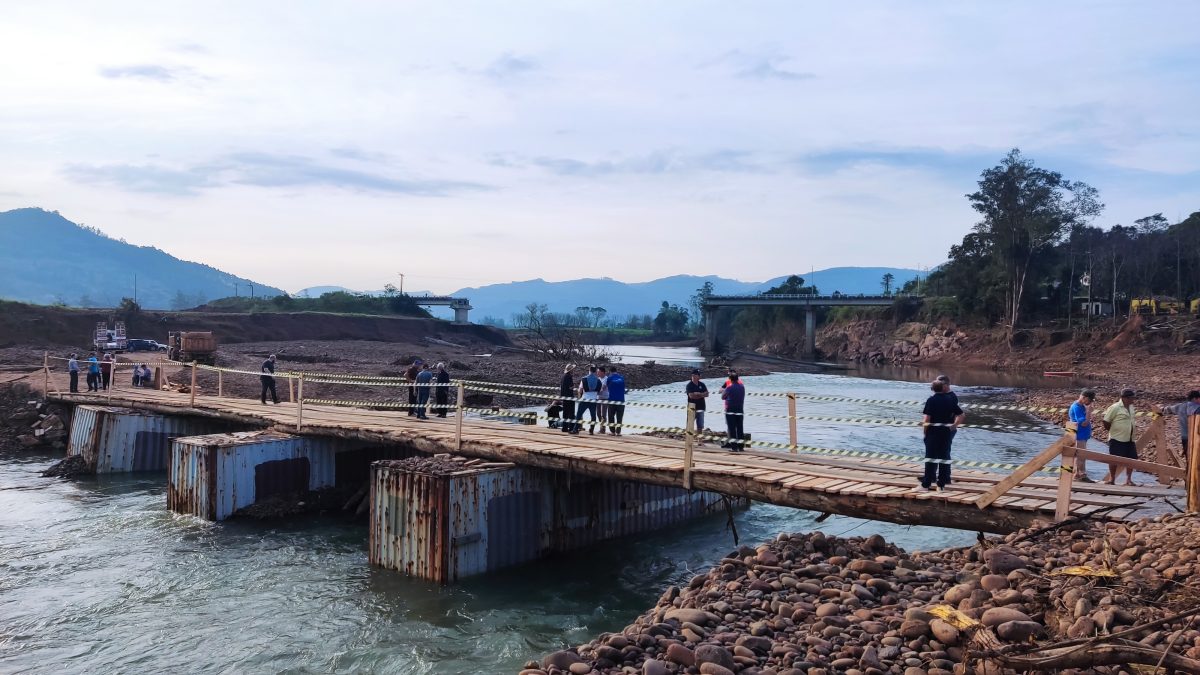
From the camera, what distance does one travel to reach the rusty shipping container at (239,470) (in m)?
16.4

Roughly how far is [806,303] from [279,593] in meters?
93.6

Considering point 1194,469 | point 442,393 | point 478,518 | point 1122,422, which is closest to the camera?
point 1194,469

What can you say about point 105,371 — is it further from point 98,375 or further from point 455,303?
point 455,303

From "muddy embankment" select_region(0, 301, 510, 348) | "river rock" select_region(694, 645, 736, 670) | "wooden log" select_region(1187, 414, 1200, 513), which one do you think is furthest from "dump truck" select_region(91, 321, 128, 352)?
"wooden log" select_region(1187, 414, 1200, 513)

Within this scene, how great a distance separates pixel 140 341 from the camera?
54.0 m

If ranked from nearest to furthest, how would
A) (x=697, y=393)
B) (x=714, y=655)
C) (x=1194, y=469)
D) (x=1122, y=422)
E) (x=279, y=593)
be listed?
(x=714, y=655)
(x=1194, y=469)
(x=1122, y=422)
(x=279, y=593)
(x=697, y=393)

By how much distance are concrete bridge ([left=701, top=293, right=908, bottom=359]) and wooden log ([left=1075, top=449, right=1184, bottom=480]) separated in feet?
291

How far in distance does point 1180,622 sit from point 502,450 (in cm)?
990

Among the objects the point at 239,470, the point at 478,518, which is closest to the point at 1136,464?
the point at 478,518

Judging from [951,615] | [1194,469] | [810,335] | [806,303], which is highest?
[806,303]

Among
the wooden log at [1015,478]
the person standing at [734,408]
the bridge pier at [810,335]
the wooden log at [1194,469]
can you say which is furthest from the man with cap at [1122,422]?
the bridge pier at [810,335]

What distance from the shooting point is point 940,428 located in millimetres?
10078

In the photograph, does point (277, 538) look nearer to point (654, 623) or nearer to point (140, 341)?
point (654, 623)

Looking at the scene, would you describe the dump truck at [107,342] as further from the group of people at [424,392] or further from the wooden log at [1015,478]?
the wooden log at [1015,478]
